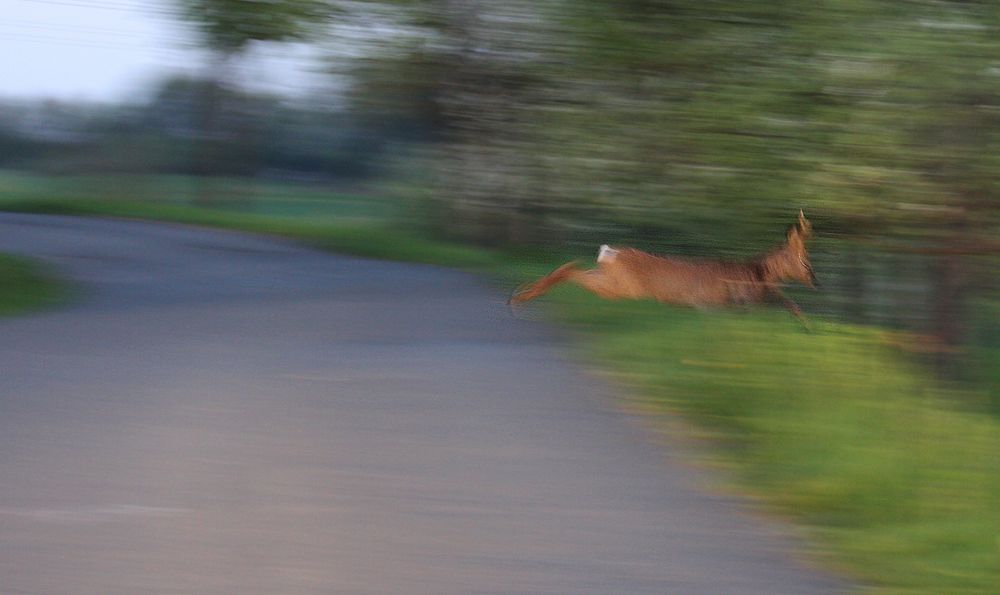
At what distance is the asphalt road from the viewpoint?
15.7 ft

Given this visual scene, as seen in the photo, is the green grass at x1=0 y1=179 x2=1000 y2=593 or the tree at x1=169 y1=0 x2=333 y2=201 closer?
the green grass at x1=0 y1=179 x2=1000 y2=593

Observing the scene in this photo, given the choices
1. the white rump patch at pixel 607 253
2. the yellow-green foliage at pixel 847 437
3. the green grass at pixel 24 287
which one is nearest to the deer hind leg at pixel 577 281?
the white rump patch at pixel 607 253

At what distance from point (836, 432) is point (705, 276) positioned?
4.50 meters

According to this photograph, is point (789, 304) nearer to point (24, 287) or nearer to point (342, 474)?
point (342, 474)

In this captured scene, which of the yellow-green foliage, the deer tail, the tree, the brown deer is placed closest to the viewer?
the yellow-green foliage

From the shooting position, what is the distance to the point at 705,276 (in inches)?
417

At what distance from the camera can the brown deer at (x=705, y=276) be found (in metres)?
10.4

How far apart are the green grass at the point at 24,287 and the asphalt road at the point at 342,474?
1.17m

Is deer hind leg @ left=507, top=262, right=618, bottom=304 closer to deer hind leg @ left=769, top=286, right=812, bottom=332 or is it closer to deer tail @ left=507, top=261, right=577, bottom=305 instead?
deer tail @ left=507, top=261, right=577, bottom=305

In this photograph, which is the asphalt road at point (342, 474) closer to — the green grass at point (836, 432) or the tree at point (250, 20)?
the green grass at point (836, 432)

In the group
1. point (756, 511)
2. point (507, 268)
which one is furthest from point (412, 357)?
point (507, 268)

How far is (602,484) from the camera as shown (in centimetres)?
603

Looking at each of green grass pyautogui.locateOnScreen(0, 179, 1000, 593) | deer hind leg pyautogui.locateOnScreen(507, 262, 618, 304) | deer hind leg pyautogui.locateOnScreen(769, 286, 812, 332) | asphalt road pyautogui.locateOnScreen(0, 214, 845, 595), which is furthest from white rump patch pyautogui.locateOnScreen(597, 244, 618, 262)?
deer hind leg pyautogui.locateOnScreen(769, 286, 812, 332)

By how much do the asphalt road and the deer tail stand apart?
2.42 ft
